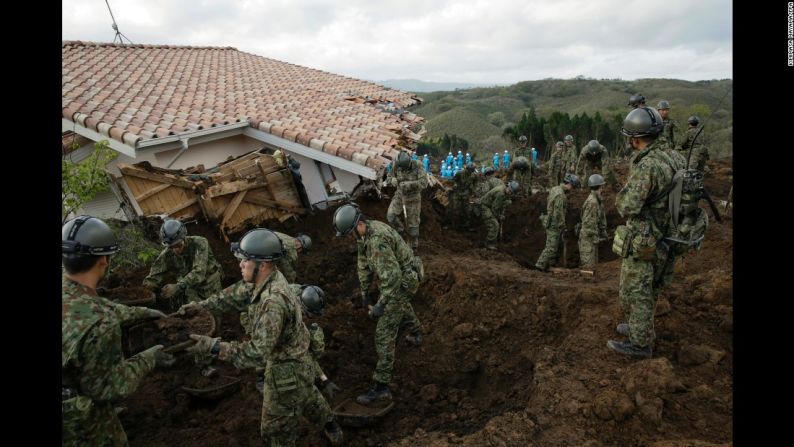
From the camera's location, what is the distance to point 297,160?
9.60m

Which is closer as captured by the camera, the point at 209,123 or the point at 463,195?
the point at 209,123

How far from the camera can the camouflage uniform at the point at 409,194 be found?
30.4 ft

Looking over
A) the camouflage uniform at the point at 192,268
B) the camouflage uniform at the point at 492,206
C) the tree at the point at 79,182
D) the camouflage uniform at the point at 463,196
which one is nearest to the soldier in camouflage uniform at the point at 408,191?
the camouflage uniform at the point at 492,206

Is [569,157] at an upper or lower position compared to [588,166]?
upper

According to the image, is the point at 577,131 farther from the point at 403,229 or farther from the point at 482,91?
the point at 482,91

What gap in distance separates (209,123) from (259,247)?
568cm

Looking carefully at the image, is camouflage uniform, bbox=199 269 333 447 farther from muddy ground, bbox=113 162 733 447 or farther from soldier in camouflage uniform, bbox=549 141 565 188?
soldier in camouflage uniform, bbox=549 141 565 188

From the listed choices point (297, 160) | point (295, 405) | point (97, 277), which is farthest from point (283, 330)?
point (297, 160)

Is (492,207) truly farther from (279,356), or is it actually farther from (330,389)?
(279,356)

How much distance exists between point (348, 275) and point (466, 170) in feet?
16.4

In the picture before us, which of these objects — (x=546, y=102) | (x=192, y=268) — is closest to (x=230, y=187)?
(x=192, y=268)

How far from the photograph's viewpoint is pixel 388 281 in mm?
5102

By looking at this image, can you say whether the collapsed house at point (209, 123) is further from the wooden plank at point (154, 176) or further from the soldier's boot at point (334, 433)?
the soldier's boot at point (334, 433)

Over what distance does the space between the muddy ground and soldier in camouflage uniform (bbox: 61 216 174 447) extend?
1654 mm
